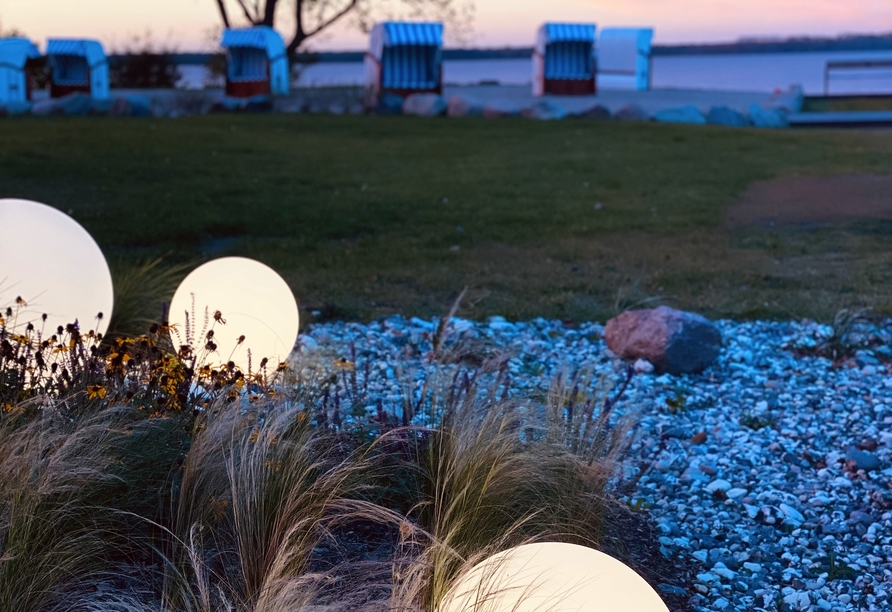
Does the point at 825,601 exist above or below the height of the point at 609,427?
below

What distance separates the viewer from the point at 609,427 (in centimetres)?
341

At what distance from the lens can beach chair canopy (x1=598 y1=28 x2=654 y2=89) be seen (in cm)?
2716

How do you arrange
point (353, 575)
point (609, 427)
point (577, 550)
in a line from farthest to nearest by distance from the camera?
point (609, 427), point (353, 575), point (577, 550)

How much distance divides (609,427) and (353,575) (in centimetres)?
144

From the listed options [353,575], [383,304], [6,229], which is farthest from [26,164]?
Answer: [353,575]

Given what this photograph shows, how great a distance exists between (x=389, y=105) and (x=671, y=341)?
16650 millimetres

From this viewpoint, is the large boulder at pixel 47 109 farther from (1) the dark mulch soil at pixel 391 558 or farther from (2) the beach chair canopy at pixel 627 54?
(1) the dark mulch soil at pixel 391 558

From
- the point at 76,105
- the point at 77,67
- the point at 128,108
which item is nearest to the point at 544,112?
the point at 128,108

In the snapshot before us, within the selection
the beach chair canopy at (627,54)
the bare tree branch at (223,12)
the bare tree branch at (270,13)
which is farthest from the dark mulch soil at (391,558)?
the bare tree branch at (223,12)

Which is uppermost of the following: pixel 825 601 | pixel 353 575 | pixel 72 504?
pixel 72 504

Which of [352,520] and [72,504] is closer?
[72,504]

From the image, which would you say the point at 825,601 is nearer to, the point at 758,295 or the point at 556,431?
the point at 556,431

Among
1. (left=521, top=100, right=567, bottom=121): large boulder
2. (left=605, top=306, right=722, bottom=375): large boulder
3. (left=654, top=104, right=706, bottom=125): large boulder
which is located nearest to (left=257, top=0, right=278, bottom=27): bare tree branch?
(left=521, top=100, right=567, bottom=121): large boulder

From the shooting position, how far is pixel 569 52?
81.0 feet
